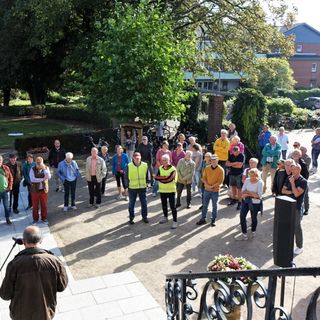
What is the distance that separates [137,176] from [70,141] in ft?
30.9

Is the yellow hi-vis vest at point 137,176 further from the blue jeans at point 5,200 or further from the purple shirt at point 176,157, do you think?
the blue jeans at point 5,200

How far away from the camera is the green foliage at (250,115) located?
1700 cm

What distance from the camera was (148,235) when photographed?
9.91 metres

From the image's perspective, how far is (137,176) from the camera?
33.7 ft

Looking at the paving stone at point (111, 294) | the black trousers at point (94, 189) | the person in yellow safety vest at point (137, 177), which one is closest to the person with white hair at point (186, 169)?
the person in yellow safety vest at point (137, 177)

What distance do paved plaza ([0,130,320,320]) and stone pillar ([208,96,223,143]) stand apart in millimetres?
6438

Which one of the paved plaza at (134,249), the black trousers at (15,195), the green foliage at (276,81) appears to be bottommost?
the paved plaza at (134,249)

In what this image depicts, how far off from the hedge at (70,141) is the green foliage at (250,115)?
6181 mm

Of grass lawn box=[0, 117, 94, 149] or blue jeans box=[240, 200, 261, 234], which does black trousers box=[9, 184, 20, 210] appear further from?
grass lawn box=[0, 117, 94, 149]

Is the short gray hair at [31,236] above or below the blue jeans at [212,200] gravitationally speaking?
above

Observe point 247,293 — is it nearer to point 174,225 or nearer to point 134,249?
point 134,249

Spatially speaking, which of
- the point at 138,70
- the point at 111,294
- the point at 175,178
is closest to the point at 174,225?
the point at 175,178

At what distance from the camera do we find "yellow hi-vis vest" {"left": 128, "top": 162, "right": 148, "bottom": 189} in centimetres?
1025

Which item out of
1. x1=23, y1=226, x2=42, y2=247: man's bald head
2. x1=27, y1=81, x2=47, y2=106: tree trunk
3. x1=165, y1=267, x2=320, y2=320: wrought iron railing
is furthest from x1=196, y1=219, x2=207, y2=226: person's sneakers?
x1=27, y1=81, x2=47, y2=106: tree trunk
